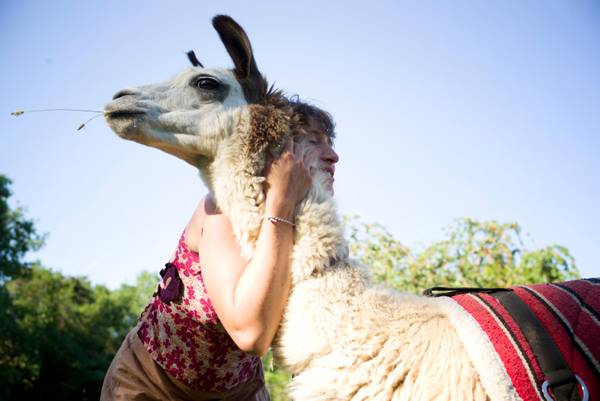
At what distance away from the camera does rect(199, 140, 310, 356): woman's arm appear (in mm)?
1582

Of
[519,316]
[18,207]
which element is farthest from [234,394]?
[18,207]

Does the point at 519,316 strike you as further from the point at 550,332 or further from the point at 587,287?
the point at 587,287

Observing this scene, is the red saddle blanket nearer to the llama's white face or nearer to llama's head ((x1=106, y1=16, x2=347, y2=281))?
llama's head ((x1=106, y1=16, x2=347, y2=281))

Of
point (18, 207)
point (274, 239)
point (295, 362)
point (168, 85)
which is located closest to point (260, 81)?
point (168, 85)

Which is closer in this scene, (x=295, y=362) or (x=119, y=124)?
(x=295, y=362)

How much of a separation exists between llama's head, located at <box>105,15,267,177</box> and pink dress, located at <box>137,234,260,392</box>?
0.46 metres

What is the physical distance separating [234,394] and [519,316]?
1343mm

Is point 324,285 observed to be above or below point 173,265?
below

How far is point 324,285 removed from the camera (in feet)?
5.39

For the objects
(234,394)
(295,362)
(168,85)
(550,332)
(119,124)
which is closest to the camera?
(550,332)

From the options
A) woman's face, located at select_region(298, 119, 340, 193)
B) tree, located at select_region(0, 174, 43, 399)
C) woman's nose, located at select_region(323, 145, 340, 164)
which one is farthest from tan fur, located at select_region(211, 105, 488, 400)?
tree, located at select_region(0, 174, 43, 399)

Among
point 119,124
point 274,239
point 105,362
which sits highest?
point 119,124

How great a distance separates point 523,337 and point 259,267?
0.80 m

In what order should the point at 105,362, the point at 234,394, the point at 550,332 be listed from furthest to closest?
the point at 105,362 < the point at 234,394 < the point at 550,332
